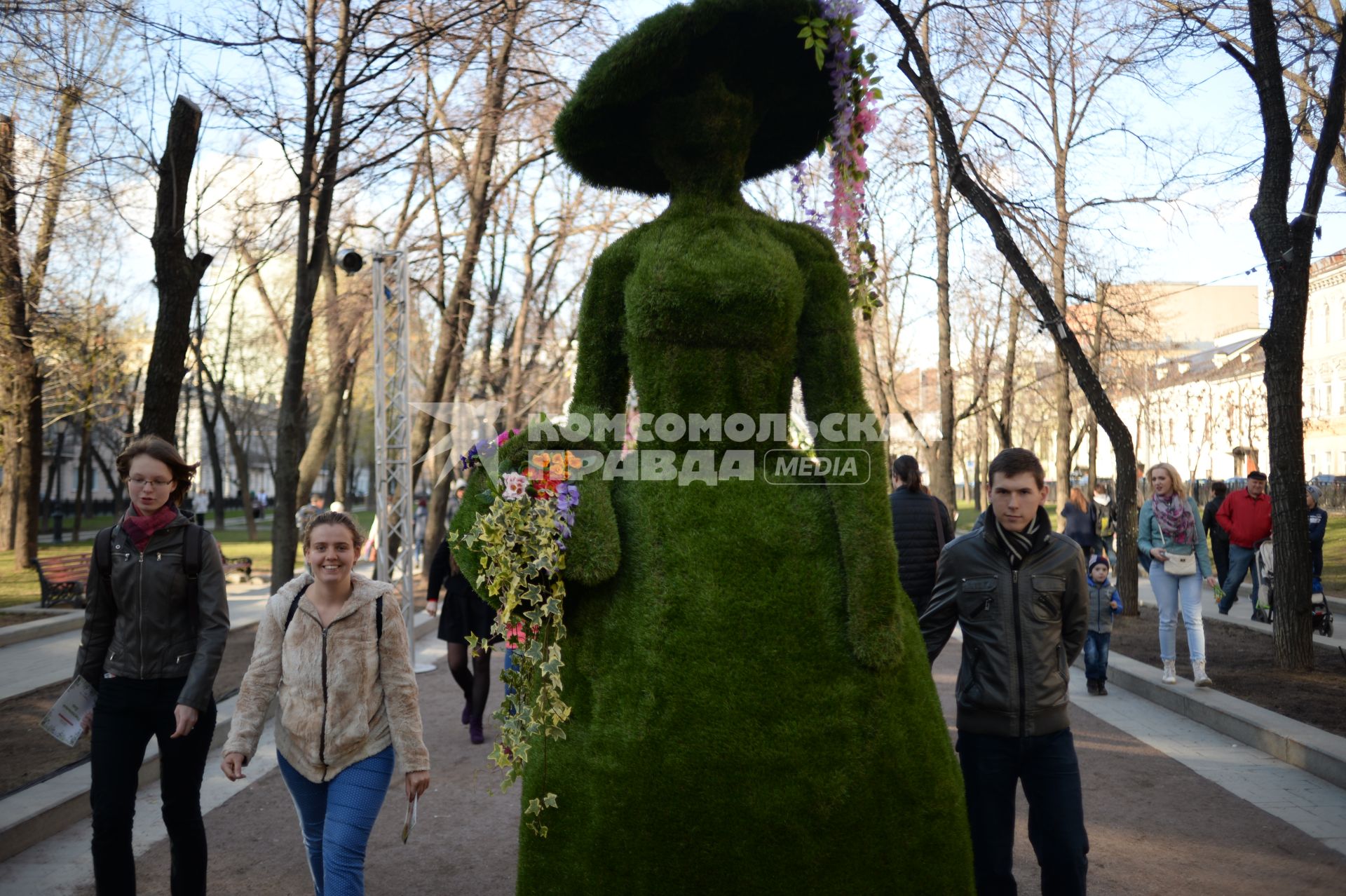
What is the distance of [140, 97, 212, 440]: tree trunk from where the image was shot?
768 centimetres

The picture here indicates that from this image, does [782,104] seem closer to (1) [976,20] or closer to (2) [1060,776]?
(2) [1060,776]

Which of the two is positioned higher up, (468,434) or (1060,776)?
(468,434)

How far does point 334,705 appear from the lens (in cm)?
380

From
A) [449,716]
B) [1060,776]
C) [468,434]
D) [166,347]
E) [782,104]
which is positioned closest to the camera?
[1060,776]

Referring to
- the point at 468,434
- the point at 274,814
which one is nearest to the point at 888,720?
the point at 274,814

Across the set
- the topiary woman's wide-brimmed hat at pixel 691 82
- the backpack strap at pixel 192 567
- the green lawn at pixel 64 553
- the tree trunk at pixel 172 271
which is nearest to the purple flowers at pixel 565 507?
the topiary woman's wide-brimmed hat at pixel 691 82

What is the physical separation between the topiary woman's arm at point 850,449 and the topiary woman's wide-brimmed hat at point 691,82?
59 cm

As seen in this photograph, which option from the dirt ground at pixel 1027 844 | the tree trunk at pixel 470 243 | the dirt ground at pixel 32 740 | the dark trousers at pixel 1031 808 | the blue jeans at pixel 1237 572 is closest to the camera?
the dark trousers at pixel 1031 808

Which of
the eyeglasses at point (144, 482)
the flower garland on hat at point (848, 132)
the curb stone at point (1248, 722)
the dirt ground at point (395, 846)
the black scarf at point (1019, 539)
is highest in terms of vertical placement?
the flower garland on hat at point (848, 132)

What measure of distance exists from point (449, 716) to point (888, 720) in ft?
21.0

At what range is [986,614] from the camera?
3.64 m

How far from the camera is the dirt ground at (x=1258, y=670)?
799cm

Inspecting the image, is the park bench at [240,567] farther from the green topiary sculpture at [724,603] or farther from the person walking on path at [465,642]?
the green topiary sculpture at [724,603]

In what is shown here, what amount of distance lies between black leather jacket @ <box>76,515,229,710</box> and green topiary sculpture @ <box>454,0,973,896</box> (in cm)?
148
